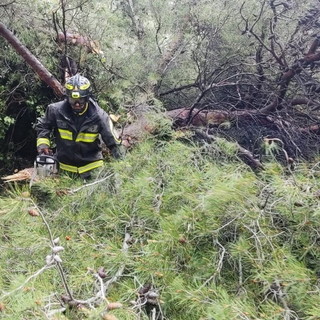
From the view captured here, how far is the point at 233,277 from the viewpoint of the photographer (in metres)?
1.81

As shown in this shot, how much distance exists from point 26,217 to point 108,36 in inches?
147

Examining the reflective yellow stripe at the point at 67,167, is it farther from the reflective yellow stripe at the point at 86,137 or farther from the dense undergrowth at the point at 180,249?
the dense undergrowth at the point at 180,249

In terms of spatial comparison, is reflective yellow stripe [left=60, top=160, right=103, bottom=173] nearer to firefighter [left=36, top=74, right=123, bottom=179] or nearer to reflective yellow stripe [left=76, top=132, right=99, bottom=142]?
firefighter [left=36, top=74, right=123, bottom=179]

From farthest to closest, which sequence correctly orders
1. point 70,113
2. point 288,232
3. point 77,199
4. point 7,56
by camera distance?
point 7,56 → point 70,113 → point 77,199 → point 288,232

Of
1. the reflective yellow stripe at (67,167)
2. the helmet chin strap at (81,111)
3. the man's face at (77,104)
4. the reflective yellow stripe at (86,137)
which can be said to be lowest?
the reflective yellow stripe at (67,167)

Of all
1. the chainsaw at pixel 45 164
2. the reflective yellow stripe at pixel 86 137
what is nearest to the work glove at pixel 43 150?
the chainsaw at pixel 45 164

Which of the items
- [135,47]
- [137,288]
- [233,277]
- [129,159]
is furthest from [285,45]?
[137,288]

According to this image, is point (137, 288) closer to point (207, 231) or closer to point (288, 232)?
point (207, 231)

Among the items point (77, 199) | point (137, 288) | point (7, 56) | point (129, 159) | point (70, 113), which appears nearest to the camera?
point (137, 288)

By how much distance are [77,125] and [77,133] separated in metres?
0.08

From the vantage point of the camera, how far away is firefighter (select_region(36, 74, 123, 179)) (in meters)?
3.24

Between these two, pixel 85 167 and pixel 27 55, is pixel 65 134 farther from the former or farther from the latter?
pixel 27 55

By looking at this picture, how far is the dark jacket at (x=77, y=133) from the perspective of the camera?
10.9 feet

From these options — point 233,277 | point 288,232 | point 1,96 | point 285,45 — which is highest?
point 285,45
